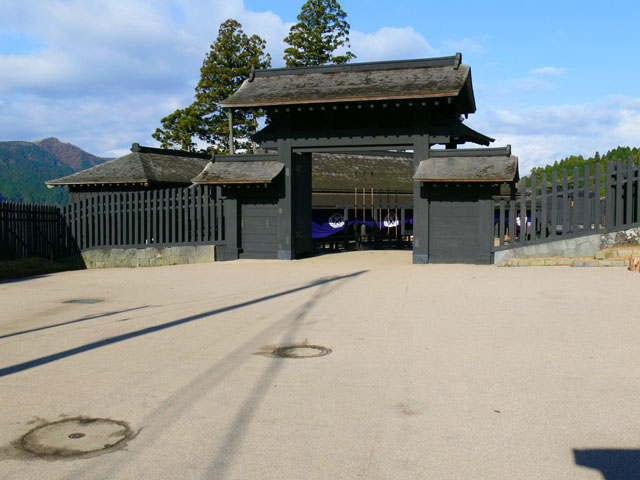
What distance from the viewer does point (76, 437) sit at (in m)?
4.26

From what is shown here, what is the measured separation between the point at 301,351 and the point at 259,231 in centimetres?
1336

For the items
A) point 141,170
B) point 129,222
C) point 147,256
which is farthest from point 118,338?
point 141,170

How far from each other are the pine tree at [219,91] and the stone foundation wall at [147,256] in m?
23.4

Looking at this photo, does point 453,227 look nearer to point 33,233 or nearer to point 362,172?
point 33,233

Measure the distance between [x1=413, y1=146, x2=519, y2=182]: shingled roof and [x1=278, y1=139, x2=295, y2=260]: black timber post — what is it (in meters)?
4.39

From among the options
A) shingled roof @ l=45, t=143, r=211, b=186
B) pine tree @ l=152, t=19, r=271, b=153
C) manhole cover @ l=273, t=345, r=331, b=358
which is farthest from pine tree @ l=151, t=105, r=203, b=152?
manhole cover @ l=273, t=345, r=331, b=358

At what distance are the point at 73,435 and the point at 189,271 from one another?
12935mm

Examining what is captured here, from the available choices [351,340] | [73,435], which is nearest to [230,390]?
[73,435]

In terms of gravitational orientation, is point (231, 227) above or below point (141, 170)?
below

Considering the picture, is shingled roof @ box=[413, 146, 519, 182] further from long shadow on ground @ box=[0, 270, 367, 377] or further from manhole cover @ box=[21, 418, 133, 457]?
manhole cover @ box=[21, 418, 133, 457]

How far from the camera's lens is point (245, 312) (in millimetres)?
9656

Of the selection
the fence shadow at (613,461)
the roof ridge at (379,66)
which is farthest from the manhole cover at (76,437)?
the roof ridge at (379,66)

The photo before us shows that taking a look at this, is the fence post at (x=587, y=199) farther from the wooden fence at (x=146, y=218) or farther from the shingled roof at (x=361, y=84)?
the wooden fence at (x=146, y=218)

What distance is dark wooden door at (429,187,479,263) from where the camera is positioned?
17.6m
